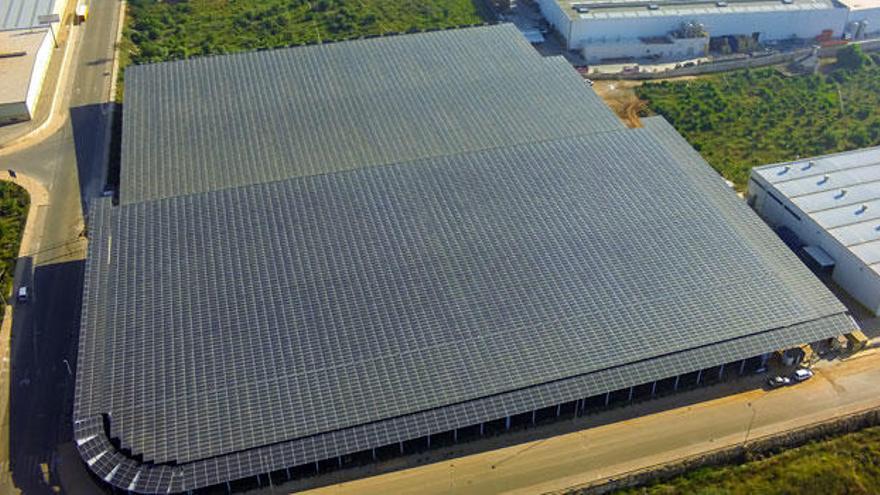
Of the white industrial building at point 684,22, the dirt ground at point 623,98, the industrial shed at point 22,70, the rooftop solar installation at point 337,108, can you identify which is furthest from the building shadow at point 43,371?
the white industrial building at point 684,22

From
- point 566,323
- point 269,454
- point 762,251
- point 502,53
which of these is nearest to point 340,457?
point 269,454

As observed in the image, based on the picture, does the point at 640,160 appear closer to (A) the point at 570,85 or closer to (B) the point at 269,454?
(A) the point at 570,85

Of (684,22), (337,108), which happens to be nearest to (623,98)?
(684,22)

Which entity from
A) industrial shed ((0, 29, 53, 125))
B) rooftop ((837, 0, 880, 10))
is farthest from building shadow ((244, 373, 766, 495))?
rooftop ((837, 0, 880, 10))

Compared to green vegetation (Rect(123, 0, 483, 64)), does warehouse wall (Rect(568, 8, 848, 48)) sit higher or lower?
higher

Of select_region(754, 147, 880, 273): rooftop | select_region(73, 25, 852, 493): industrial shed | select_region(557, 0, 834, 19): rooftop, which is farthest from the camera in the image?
select_region(557, 0, 834, 19): rooftop

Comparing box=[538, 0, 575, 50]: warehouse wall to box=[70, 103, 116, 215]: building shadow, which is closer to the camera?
box=[70, 103, 116, 215]: building shadow

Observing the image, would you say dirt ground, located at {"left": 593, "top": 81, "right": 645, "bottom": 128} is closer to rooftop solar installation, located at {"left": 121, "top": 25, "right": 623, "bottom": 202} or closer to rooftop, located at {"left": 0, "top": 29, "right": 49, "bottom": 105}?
rooftop solar installation, located at {"left": 121, "top": 25, "right": 623, "bottom": 202}
